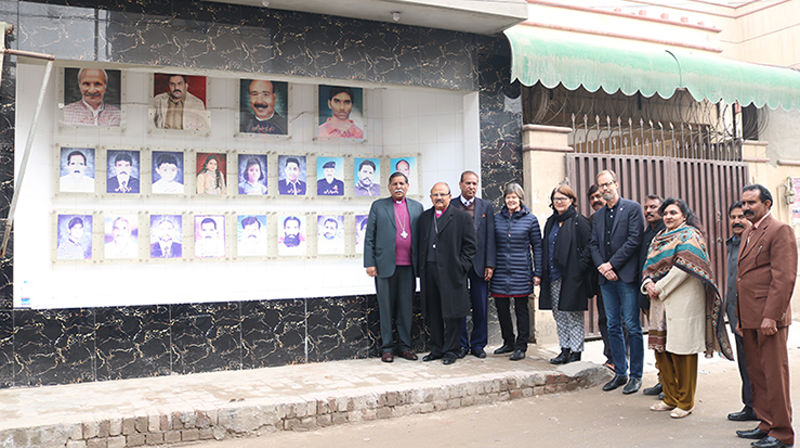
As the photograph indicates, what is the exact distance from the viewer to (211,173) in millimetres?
7516

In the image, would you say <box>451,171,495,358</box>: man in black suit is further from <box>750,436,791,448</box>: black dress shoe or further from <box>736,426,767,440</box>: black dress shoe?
<box>750,436,791,448</box>: black dress shoe

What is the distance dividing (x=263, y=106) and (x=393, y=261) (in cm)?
233

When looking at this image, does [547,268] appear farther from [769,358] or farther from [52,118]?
[52,118]

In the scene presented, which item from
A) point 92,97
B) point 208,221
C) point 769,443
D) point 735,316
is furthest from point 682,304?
point 92,97

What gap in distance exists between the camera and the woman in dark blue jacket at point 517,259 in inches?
279

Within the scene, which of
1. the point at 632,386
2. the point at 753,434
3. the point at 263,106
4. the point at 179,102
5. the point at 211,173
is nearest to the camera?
the point at 753,434

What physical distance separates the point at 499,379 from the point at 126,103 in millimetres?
4647

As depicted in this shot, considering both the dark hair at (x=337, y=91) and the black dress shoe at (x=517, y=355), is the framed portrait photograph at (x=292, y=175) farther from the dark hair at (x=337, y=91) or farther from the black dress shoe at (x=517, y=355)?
the black dress shoe at (x=517, y=355)

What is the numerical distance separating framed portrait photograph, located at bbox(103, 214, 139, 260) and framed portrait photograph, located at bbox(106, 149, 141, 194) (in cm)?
28

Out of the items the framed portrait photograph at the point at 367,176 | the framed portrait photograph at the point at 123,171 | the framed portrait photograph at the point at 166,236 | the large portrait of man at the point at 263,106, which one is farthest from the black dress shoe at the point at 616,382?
the framed portrait photograph at the point at 123,171

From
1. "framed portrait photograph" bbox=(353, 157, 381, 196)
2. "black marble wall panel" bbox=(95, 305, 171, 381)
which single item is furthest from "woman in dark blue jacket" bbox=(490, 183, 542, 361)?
"black marble wall panel" bbox=(95, 305, 171, 381)

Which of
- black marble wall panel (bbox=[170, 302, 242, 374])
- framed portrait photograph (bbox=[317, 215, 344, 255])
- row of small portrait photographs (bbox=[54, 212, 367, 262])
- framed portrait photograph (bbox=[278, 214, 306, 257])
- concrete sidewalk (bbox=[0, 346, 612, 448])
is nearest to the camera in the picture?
concrete sidewalk (bbox=[0, 346, 612, 448])

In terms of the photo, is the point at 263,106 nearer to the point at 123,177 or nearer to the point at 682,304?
the point at 123,177

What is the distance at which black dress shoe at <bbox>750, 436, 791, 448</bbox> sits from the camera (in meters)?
4.57
